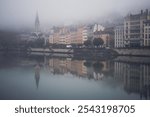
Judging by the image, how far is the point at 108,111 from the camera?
3123mm

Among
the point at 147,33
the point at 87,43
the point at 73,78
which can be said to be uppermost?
the point at 147,33

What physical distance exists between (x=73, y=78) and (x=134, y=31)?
0.92m

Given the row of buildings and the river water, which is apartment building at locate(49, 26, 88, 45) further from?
the row of buildings

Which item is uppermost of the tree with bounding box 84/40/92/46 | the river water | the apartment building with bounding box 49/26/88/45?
the apartment building with bounding box 49/26/88/45

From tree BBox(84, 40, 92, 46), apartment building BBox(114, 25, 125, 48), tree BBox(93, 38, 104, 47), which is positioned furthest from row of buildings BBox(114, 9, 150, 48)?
tree BBox(84, 40, 92, 46)

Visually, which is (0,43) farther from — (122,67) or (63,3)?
(122,67)

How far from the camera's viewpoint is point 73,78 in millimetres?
3537

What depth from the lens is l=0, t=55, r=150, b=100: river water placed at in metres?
3.31

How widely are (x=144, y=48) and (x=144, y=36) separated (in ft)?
0.47

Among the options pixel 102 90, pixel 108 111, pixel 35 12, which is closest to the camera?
pixel 108 111

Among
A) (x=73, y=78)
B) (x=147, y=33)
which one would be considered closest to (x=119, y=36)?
(x=147, y=33)

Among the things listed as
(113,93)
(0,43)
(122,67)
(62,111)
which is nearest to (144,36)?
(122,67)

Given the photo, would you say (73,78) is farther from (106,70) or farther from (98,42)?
(98,42)

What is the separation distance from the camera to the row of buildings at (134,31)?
347 centimetres
